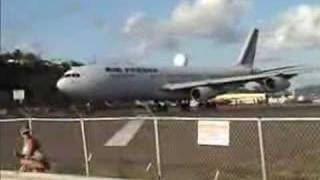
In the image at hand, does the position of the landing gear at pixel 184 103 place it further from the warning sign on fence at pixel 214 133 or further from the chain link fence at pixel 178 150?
the warning sign on fence at pixel 214 133

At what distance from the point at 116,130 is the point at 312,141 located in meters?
5.52

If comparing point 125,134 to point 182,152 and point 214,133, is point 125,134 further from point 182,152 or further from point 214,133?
point 214,133

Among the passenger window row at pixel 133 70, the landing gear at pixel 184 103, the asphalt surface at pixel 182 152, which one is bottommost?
the landing gear at pixel 184 103

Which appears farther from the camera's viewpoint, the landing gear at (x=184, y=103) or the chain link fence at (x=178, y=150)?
the landing gear at (x=184, y=103)

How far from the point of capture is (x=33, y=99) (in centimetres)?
9794

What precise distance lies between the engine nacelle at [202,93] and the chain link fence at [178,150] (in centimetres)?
3768

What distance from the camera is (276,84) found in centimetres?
5766

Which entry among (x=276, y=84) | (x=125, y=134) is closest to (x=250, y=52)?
(x=276, y=84)

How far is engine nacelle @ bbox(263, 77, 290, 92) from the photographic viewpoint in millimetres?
57719

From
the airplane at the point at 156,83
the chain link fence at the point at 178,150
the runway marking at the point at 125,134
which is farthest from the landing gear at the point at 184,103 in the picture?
the runway marking at the point at 125,134

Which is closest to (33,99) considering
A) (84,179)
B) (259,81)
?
(259,81)

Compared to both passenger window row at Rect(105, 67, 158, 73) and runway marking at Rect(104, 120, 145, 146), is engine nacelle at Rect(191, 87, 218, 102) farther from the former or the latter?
runway marking at Rect(104, 120, 145, 146)

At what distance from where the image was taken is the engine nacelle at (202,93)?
5715 cm

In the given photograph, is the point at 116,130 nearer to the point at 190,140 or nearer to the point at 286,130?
the point at 190,140
